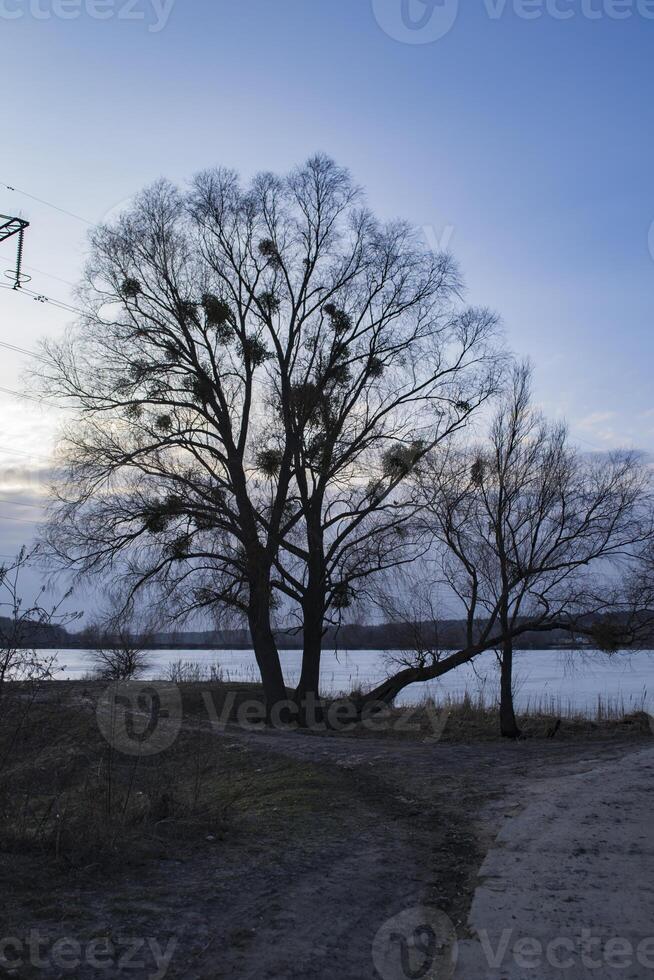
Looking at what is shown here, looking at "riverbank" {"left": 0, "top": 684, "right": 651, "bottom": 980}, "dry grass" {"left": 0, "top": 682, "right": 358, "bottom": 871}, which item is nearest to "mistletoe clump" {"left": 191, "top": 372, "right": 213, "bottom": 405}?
"dry grass" {"left": 0, "top": 682, "right": 358, "bottom": 871}

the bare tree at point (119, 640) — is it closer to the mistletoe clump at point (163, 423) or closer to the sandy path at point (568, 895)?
the mistletoe clump at point (163, 423)

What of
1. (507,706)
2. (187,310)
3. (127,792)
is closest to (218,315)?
(187,310)

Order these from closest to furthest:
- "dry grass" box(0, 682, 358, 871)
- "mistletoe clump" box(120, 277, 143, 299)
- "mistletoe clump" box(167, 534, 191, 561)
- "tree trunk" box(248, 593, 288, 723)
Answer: "dry grass" box(0, 682, 358, 871) < "mistletoe clump" box(167, 534, 191, 561) < "mistletoe clump" box(120, 277, 143, 299) < "tree trunk" box(248, 593, 288, 723)

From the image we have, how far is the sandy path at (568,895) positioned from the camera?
491cm

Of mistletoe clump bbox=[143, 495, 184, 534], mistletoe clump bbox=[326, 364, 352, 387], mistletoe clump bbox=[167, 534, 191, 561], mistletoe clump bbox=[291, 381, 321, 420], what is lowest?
mistletoe clump bbox=[167, 534, 191, 561]

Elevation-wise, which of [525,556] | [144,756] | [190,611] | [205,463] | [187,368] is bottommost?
[144,756]

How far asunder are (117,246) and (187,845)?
16.6 metres

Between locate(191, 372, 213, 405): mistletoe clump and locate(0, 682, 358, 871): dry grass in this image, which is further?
locate(191, 372, 213, 405): mistletoe clump

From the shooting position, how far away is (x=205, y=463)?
2114cm

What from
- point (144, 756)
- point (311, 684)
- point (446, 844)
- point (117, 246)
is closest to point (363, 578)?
point (311, 684)

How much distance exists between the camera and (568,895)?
6.05m

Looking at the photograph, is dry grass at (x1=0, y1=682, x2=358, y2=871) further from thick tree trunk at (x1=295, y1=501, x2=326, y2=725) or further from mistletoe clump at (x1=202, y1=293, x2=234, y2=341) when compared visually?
mistletoe clump at (x1=202, y1=293, x2=234, y2=341)

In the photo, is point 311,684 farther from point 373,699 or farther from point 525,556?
point 525,556

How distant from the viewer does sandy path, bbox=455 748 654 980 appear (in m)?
4.91
